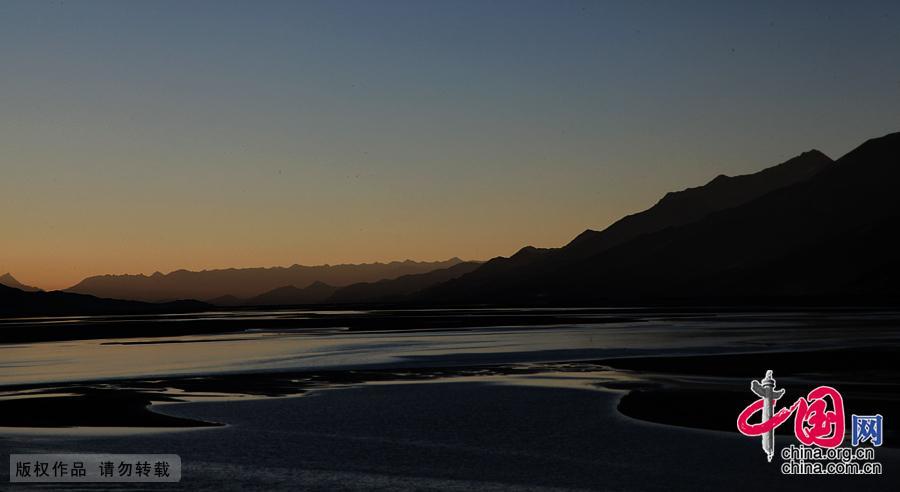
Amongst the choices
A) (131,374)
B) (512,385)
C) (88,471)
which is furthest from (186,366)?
(88,471)

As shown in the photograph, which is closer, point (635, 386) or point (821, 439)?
point (821, 439)

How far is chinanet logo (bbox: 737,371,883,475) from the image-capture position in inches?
840

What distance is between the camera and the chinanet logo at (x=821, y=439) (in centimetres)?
2134

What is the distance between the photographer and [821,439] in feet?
77.1

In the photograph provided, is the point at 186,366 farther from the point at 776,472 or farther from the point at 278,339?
the point at 776,472

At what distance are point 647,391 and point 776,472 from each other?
15185 mm
